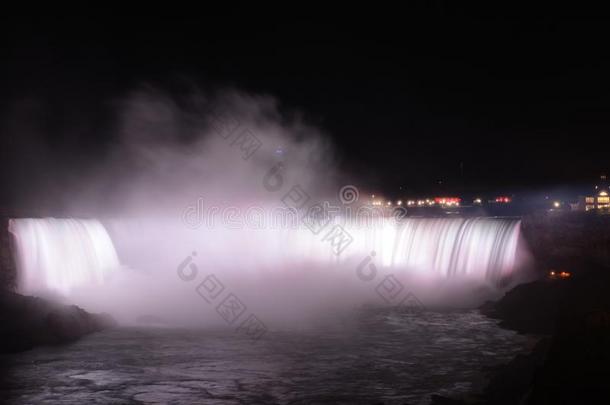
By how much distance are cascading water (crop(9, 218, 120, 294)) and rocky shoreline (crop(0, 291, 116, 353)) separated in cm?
310

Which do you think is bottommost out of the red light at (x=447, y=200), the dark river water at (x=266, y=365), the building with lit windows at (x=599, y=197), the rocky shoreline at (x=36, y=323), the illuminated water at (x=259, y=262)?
the dark river water at (x=266, y=365)

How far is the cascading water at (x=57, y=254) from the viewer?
21.7m

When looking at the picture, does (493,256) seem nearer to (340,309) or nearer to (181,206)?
(340,309)

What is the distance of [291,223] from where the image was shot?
3897cm

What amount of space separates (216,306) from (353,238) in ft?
45.0

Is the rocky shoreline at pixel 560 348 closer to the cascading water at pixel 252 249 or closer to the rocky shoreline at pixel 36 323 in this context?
the cascading water at pixel 252 249

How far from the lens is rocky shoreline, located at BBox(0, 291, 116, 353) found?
1697cm

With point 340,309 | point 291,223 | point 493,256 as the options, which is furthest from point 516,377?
point 291,223

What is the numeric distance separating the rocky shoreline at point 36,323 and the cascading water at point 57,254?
10.2 feet

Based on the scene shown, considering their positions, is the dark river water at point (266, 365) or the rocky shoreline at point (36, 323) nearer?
the dark river water at point (266, 365)

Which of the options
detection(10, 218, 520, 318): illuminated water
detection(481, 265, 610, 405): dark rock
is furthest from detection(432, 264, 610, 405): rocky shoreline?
detection(10, 218, 520, 318): illuminated water

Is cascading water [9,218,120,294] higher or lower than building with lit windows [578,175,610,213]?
lower

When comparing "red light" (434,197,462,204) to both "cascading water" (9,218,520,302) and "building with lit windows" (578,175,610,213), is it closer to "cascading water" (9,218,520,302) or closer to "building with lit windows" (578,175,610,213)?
"building with lit windows" (578,175,610,213)

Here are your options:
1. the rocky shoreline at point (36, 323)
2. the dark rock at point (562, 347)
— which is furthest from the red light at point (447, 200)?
the rocky shoreline at point (36, 323)
